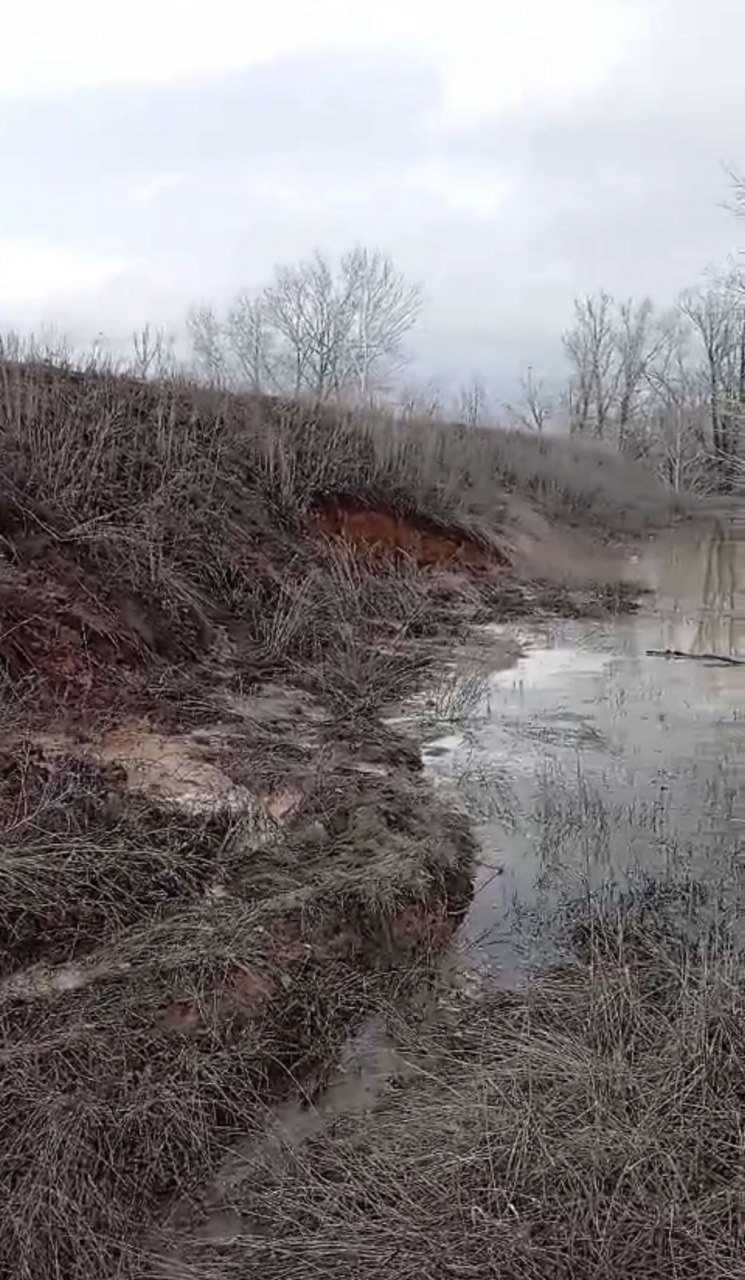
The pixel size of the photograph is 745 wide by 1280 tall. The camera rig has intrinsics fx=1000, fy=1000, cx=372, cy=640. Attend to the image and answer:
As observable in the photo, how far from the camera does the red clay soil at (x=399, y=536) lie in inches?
687

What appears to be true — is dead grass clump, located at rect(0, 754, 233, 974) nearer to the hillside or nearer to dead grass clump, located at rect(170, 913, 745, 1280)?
the hillside

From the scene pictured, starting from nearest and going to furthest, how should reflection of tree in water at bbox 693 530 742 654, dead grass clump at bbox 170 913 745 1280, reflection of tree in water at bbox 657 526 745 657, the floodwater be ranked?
1. dead grass clump at bbox 170 913 745 1280
2. the floodwater
3. reflection of tree in water at bbox 693 530 742 654
4. reflection of tree in water at bbox 657 526 745 657

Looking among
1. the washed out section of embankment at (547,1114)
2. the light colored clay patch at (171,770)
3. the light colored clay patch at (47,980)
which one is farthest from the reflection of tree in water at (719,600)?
the light colored clay patch at (47,980)

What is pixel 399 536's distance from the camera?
18.8m

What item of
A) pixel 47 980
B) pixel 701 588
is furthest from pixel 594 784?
pixel 701 588

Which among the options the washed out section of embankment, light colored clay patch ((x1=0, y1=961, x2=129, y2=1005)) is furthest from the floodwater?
light colored clay patch ((x1=0, y1=961, x2=129, y2=1005))

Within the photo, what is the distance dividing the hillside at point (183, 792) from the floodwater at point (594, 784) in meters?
0.41

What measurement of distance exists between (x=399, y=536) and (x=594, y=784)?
35.9 feet

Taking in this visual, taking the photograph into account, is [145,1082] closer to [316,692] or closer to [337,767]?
[337,767]

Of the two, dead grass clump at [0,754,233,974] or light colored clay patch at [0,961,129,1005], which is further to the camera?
dead grass clump at [0,754,233,974]

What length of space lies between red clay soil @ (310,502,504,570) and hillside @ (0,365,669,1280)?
12 cm

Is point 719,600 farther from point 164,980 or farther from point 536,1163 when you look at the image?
point 536,1163

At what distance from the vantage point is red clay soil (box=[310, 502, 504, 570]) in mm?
17438

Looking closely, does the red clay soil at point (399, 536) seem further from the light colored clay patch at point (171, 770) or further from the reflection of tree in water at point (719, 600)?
the light colored clay patch at point (171, 770)
